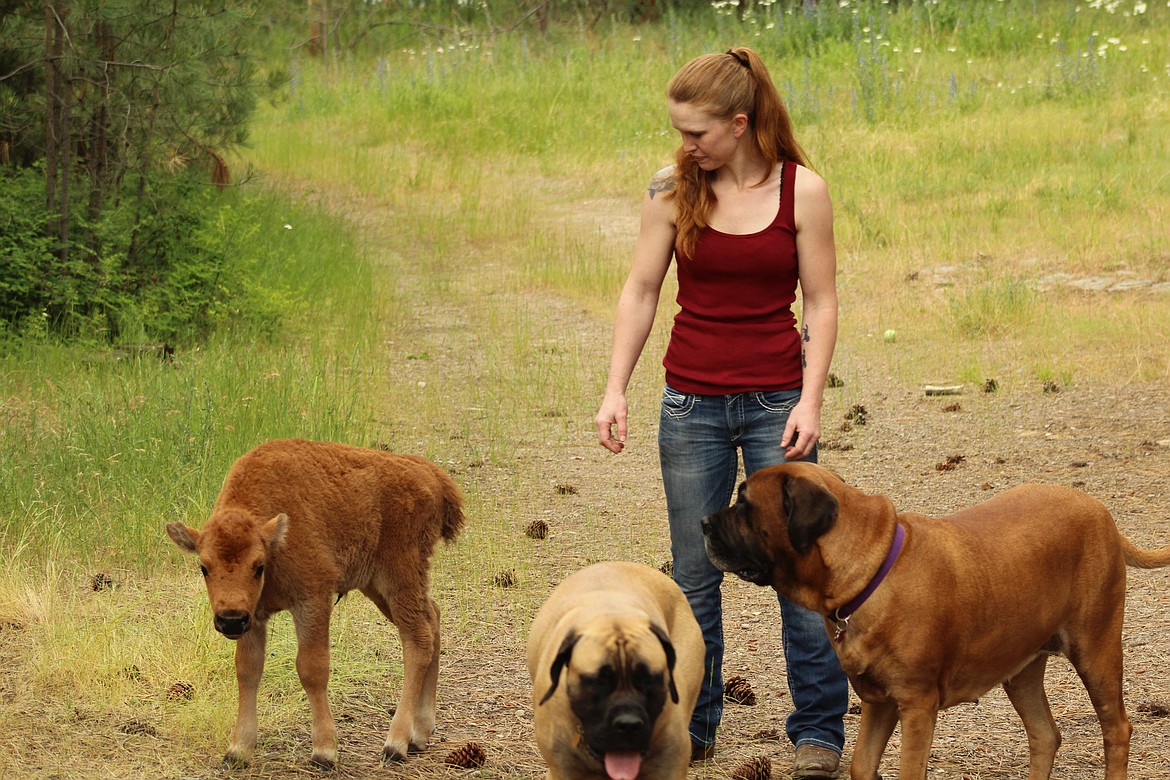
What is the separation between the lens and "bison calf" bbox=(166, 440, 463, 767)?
13.8 ft

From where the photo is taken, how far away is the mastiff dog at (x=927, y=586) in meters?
4.00

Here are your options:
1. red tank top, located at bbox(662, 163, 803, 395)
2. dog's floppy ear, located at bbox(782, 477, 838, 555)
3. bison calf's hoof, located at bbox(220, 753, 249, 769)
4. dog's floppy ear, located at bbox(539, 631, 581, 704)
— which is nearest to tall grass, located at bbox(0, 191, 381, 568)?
bison calf's hoof, located at bbox(220, 753, 249, 769)

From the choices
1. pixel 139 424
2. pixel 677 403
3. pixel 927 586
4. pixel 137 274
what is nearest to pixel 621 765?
pixel 927 586

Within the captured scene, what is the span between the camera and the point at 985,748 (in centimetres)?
489

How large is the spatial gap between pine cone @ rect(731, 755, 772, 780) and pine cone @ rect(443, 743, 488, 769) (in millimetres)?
875

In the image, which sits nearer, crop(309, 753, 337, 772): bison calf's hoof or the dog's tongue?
the dog's tongue

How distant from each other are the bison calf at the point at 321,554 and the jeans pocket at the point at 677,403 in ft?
2.87

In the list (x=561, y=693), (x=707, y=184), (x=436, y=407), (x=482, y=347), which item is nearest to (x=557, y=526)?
(x=436, y=407)

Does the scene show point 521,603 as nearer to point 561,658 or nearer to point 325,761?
point 325,761

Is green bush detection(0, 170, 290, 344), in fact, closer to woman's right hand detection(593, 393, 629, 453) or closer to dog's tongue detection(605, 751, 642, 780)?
woman's right hand detection(593, 393, 629, 453)

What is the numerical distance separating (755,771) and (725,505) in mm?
905

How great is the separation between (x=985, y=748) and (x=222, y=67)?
8.96 meters

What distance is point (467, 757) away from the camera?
4625 mm

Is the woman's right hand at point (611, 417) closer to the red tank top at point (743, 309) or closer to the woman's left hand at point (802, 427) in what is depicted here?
the red tank top at point (743, 309)
